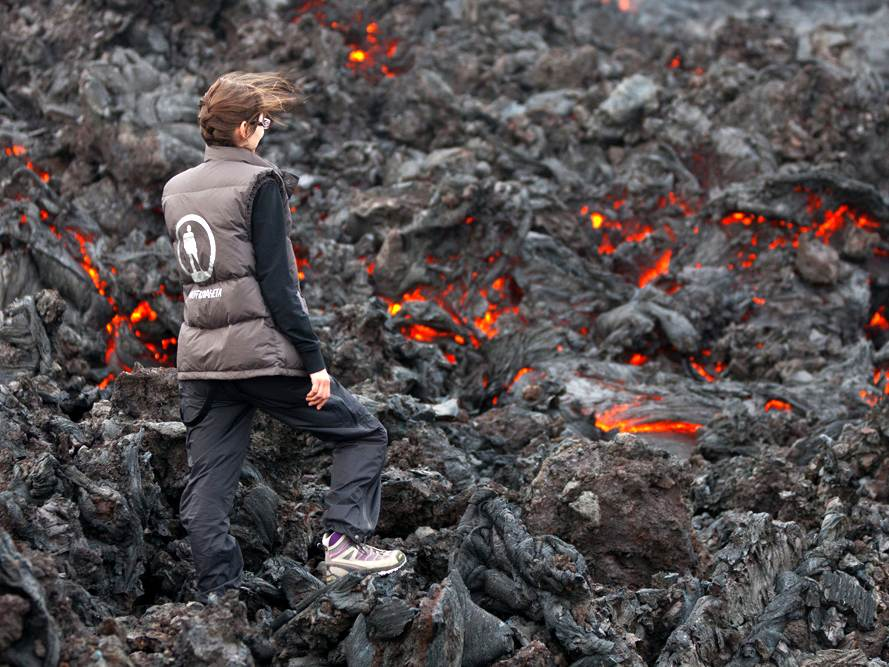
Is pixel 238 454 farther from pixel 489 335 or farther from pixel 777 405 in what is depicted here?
pixel 489 335

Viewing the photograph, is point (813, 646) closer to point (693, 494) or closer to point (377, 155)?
point (693, 494)

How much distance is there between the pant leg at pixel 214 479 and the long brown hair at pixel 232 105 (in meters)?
1.52

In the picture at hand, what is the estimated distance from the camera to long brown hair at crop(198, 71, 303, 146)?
594cm

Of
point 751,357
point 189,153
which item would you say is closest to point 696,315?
point 751,357

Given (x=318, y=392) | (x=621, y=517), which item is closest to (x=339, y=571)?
(x=318, y=392)

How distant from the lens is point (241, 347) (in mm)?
5848

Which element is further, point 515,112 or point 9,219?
point 515,112

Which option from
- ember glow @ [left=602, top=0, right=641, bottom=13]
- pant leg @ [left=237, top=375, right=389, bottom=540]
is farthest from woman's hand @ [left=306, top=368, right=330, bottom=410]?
ember glow @ [left=602, top=0, right=641, bottom=13]

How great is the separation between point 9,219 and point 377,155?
1009 cm

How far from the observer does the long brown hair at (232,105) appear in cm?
594

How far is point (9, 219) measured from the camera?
12305 millimetres

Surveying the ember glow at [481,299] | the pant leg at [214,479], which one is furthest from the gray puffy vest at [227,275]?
the ember glow at [481,299]

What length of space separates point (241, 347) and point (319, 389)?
1.73 feet

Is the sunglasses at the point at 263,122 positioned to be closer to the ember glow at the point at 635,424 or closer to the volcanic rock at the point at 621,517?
the volcanic rock at the point at 621,517
